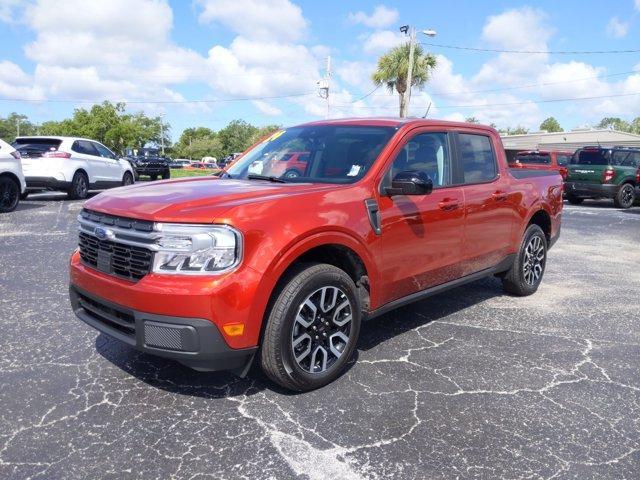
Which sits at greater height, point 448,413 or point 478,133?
point 478,133

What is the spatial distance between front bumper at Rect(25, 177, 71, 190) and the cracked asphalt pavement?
9357mm

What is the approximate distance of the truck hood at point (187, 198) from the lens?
9.87 feet

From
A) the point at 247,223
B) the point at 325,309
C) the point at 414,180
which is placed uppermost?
the point at 414,180

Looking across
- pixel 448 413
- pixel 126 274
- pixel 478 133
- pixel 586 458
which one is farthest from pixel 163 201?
pixel 478 133

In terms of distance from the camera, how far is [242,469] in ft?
8.63

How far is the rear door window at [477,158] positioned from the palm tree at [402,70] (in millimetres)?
25335

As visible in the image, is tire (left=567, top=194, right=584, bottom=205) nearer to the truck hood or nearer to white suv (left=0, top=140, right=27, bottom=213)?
white suv (left=0, top=140, right=27, bottom=213)

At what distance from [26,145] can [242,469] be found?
13670 mm

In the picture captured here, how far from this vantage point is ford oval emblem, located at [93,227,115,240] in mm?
3230

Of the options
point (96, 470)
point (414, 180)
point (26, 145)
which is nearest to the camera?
point (96, 470)

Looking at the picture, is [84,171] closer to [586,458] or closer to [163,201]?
[163,201]

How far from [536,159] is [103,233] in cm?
1894

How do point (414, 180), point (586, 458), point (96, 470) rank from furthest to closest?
1. point (414, 180)
2. point (586, 458)
3. point (96, 470)

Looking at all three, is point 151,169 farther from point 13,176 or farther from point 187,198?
point 187,198
